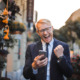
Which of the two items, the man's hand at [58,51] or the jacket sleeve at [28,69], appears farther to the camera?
the jacket sleeve at [28,69]

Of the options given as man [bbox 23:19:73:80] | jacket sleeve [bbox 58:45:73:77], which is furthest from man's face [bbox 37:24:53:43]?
jacket sleeve [bbox 58:45:73:77]

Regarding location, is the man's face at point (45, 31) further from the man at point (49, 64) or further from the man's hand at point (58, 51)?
the man's hand at point (58, 51)

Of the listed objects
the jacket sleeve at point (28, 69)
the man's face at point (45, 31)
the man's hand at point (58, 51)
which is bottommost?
the jacket sleeve at point (28, 69)

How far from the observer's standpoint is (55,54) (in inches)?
66.9

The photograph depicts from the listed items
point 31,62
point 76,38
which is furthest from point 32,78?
point 76,38

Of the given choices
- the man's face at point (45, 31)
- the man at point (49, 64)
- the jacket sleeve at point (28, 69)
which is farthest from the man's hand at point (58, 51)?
the jacket sleeve at point (28, 69)

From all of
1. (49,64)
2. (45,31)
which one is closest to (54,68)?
(49,64)

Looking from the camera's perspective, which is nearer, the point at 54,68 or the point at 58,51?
the point at 58,51

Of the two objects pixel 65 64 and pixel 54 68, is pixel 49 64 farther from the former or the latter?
pixel 65 64

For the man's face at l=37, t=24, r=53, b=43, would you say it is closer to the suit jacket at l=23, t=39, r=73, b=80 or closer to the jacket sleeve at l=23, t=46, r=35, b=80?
the suit jacket at l=23, t=39, r=73, b=80

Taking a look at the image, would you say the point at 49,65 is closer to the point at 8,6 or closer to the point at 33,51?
the point at 33,51

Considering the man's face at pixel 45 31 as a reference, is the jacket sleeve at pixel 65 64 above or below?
below

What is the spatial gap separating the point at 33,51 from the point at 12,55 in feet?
18.1

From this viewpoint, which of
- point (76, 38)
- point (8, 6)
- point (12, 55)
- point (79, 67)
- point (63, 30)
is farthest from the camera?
point (63, 30)
